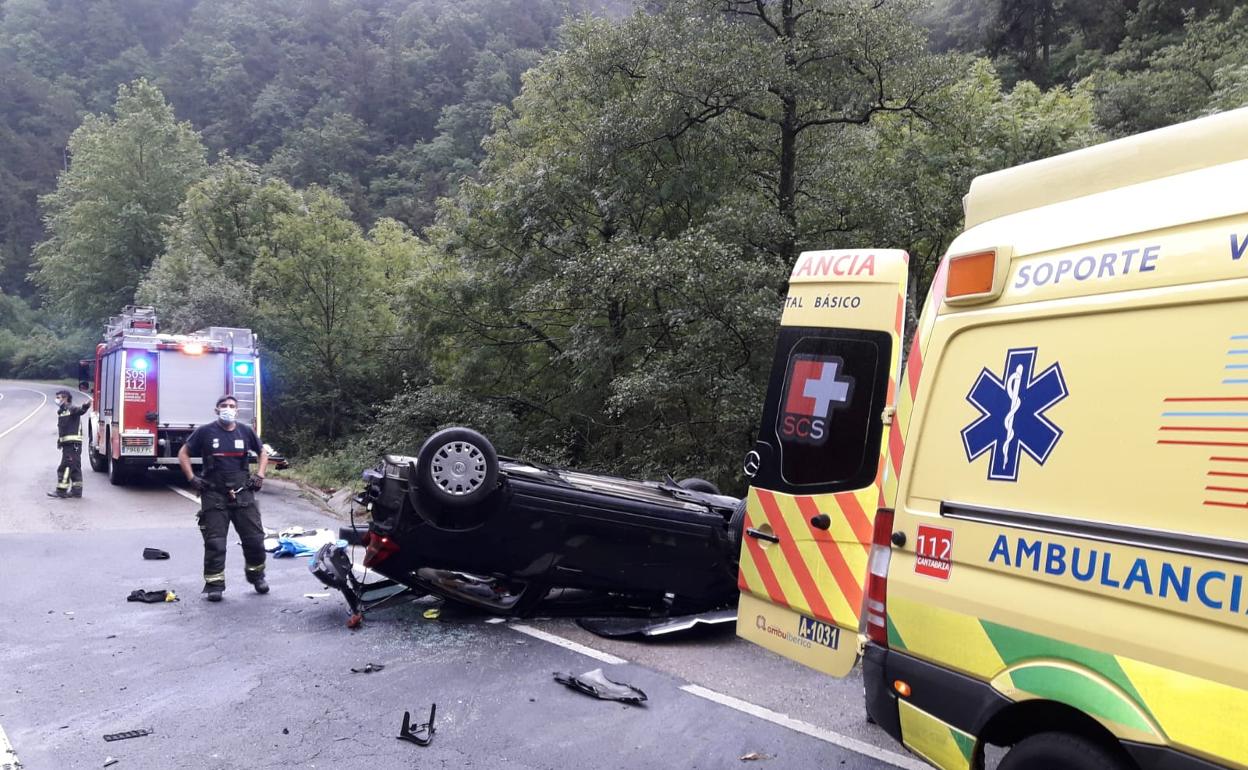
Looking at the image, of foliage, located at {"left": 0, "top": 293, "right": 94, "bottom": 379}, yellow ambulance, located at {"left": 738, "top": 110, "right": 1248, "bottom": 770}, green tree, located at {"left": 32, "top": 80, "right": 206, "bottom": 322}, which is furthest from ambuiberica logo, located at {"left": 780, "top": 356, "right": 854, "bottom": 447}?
foliage, located at {"left": 0, "top": 293, "right": 94, "bottom": 379}

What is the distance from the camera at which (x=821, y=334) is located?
454 cm

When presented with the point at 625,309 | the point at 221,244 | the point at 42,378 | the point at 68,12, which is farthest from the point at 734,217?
the point at 68,12

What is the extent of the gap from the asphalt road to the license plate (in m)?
0.51

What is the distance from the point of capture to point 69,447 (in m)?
13.0

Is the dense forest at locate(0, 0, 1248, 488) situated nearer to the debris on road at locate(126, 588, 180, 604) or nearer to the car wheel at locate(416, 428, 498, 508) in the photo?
the car wheel at locate(416, 428, 498, 508)

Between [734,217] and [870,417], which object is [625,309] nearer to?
[734,217]

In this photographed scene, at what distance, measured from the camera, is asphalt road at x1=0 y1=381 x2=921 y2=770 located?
4.12m

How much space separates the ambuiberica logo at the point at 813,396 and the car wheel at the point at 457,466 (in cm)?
219

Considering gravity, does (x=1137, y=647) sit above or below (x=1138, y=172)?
below

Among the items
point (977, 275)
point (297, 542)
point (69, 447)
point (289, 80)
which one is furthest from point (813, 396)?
point (289, 80)

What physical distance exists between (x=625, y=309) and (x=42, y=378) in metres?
61.2

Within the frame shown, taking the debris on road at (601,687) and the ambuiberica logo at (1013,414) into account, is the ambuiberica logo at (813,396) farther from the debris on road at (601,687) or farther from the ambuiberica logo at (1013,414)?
the debris on road at (601,687)

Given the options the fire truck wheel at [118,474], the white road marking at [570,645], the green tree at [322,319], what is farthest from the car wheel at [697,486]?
the green tree at [322,319]

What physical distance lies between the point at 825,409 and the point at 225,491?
5404mm
